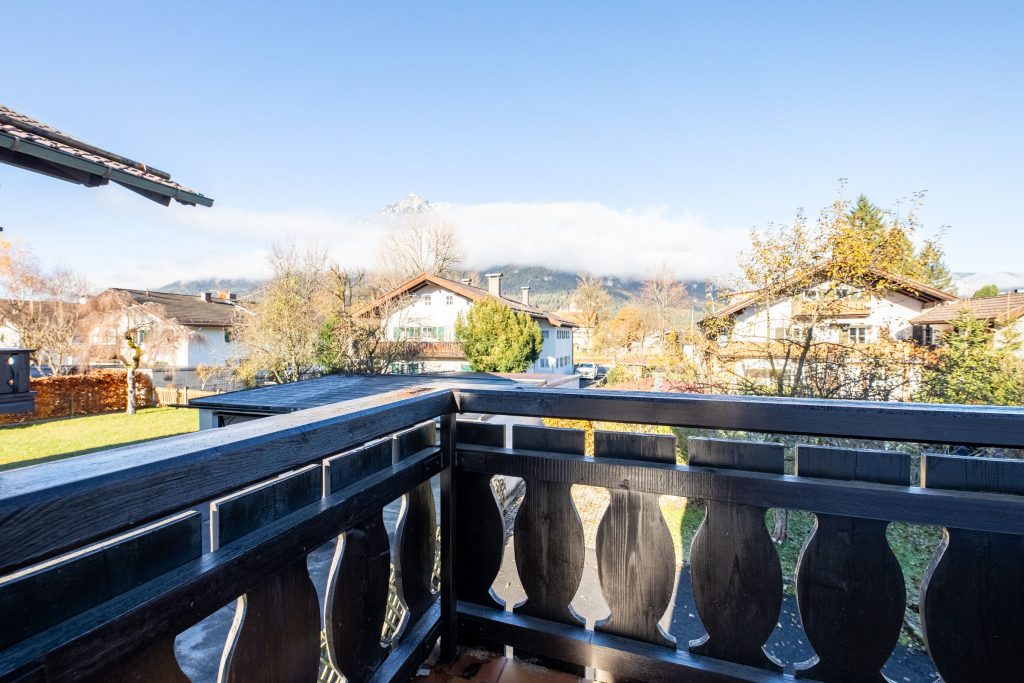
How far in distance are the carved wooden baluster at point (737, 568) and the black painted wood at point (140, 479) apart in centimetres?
82

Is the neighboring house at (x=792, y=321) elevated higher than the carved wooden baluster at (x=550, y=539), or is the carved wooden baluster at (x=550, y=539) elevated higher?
the neighboring house at (x=792, y=321)

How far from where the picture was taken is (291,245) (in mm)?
14586

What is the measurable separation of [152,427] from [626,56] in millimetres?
17300

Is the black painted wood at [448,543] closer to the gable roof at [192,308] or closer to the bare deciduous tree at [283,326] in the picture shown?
the bare deciduous tree at [283,326]

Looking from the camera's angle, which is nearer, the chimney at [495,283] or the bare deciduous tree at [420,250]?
the chimney at [495,283]

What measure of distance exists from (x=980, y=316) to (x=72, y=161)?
41.7 feet

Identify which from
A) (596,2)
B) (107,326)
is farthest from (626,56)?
(107,326)

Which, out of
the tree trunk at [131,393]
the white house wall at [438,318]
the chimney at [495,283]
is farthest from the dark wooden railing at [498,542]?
the chimney at [495,283]

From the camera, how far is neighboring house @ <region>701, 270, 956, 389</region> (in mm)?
7629

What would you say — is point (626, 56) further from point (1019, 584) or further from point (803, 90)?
point (1019, 584)

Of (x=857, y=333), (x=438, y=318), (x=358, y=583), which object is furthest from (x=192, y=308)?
(x=358, y=583)

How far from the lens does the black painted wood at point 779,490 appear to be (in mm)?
887

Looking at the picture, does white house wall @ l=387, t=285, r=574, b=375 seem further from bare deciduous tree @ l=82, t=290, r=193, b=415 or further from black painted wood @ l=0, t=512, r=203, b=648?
black painted wood @ l=0, t=512, r=203, b=648

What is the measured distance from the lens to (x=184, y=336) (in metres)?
17.7
